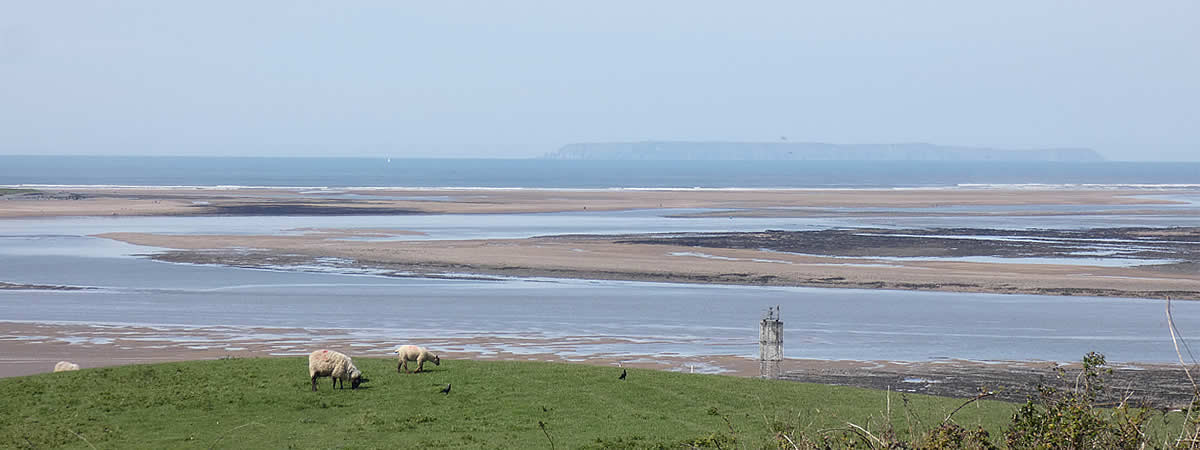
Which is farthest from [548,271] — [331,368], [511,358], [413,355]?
[331,368]

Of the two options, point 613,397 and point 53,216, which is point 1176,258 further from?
point 53,216

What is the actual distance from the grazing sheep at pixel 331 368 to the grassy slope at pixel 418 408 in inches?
6.7

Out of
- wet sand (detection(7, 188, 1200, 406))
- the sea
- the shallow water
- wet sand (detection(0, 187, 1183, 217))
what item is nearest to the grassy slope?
wet sand (detection(7, 188, 1200, 406))

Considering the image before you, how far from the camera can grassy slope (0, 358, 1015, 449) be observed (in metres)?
13.1

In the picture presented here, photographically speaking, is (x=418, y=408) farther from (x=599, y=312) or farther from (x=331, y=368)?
(x=599, y=312)

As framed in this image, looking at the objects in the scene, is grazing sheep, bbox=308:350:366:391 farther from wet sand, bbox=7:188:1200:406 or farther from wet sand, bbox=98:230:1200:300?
wet sand, bbox=98:230:1200:300

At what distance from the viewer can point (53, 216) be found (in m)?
70.4

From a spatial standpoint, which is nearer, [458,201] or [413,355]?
[413,355]

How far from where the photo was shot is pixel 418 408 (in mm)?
14703

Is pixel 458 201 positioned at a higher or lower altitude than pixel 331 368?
lower

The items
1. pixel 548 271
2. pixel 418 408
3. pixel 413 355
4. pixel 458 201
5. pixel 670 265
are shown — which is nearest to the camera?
pixel 418 408

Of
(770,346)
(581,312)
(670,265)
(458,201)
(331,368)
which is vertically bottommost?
(581,312)

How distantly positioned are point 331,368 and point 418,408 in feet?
4.77

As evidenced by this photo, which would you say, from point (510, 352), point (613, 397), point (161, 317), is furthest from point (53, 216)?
point (613, 397)
